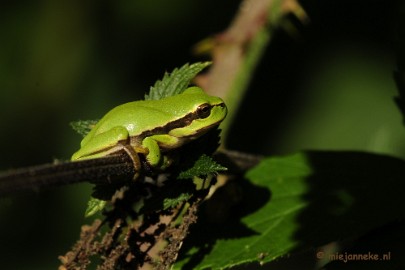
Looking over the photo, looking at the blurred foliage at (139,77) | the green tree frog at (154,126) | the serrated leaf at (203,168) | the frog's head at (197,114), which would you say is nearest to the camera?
the serrated leaf at (203,168)

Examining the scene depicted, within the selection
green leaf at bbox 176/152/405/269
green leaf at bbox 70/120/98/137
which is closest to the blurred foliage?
green leaf at bbox 176/152/405/269

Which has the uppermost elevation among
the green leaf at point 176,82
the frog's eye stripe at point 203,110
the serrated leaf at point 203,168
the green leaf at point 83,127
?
the green leaf at point 83,127

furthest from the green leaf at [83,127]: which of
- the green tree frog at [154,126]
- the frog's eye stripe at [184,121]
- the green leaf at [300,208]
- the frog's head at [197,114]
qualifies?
the green leaf at [300,208]

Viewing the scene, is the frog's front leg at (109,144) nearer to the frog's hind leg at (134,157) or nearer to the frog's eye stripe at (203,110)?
the frog's hind leg at (134,157)

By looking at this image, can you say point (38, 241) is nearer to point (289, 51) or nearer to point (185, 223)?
point (289, 51)

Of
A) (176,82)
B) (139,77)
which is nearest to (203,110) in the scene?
(176,82)
